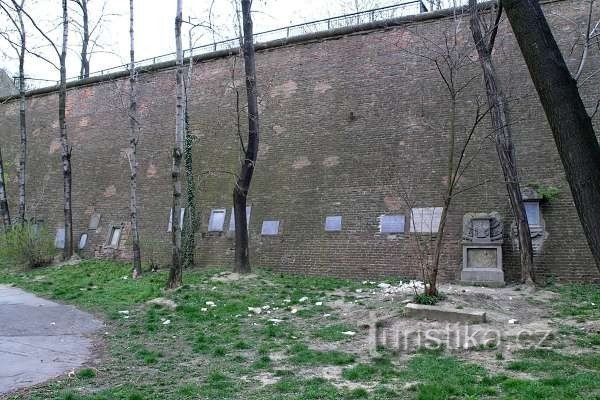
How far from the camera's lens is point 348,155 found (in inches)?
543

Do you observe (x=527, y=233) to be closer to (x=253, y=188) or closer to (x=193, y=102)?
(x=253, y=188)

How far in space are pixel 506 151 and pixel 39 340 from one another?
899cm

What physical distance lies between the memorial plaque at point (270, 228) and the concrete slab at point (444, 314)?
678cm

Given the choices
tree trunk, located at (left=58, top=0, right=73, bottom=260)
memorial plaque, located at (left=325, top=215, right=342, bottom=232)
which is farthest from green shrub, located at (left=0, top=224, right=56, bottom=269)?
memorial plaque, located at (left=325, top=215, right=342, bottom=232)

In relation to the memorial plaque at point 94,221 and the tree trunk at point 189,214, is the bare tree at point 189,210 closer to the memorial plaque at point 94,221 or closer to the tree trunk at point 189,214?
the tree trunk at point 189,214

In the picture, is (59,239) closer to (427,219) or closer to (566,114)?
(427,219)

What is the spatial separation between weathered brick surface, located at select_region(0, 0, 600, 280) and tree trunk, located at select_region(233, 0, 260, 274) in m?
1.83

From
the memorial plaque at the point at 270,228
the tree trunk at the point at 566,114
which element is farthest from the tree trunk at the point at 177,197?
the tree trunk at the point at 566,114

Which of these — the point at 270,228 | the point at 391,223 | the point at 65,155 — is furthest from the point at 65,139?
the point at 391,223

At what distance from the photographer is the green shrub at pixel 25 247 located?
52.1 ft

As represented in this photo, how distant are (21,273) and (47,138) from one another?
7.34 meters

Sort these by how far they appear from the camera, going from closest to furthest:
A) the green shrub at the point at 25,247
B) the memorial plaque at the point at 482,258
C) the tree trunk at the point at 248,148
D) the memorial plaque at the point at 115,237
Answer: the memorial plaque at the point at 482,258, the tree trunk at the point at 248,148, the green shrub at the point at 25,247, the memorial plaque at the point at 115,237

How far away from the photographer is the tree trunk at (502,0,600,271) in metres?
4.27

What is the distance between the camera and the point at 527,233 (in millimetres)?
10820
